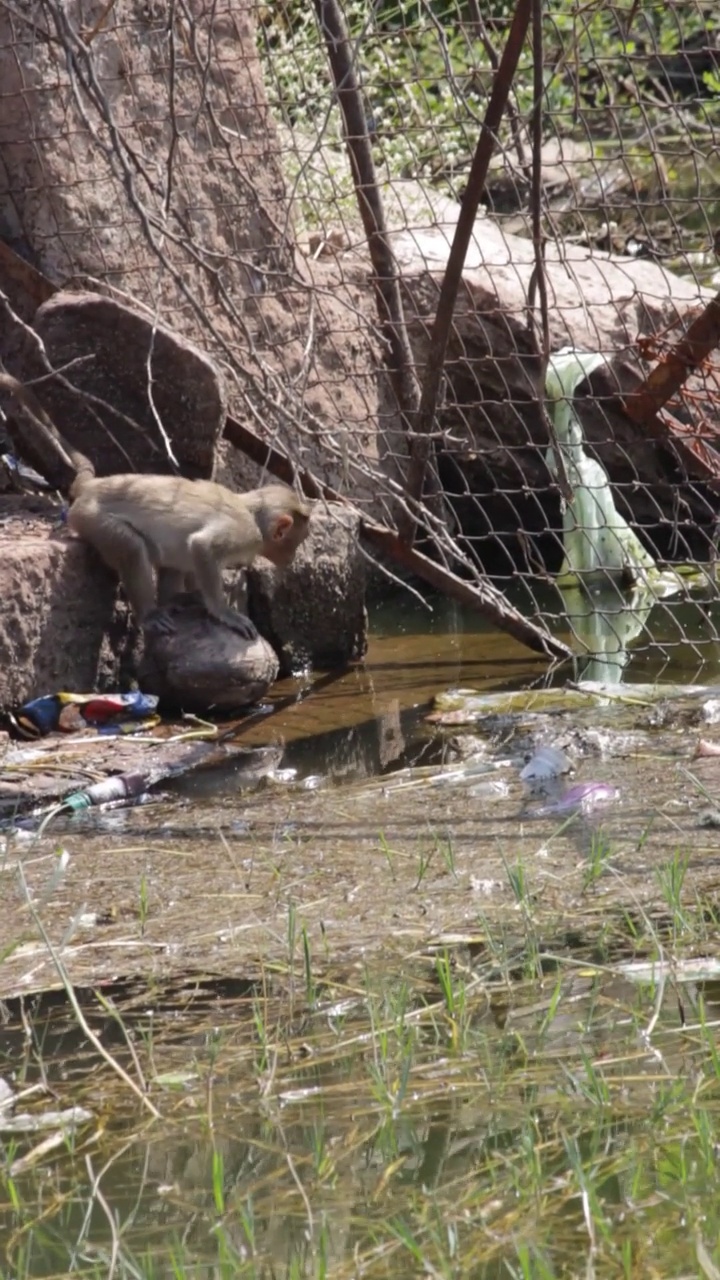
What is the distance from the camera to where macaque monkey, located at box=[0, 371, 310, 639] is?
6.56 metres

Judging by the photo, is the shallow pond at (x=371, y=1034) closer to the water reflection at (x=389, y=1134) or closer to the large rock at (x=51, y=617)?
the water reflection at (x=389, y=1134)

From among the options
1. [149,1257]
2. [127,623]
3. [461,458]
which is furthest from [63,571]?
[149,1257]

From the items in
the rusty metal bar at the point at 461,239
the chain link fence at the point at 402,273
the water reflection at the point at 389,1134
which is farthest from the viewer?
the chain link fence at the point at 402,273

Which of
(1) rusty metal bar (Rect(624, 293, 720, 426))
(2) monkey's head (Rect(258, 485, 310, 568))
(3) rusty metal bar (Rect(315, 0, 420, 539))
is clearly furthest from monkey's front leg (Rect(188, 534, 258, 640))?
(1) rusty metal bar (Rect(624, 293, 720, 426))

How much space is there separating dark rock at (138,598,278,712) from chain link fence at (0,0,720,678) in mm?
760

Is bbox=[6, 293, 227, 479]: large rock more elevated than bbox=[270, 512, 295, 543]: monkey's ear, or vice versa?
bbox=[6, 293, 227, 479]: large rock

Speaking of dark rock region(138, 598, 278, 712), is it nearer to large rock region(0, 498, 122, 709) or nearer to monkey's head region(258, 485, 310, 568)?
large rock region(0, 498, 122, 709)

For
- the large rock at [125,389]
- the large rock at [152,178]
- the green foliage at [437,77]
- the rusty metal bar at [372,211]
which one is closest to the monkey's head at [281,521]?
the large rock at [152,178]

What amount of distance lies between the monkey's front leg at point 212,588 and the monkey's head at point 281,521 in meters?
0.33

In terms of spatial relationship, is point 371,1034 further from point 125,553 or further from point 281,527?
point 281,527

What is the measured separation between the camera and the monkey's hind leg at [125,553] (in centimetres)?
650

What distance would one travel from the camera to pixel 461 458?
8852 millimetres

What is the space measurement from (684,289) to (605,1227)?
25.7ft

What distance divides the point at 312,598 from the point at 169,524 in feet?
3.28
